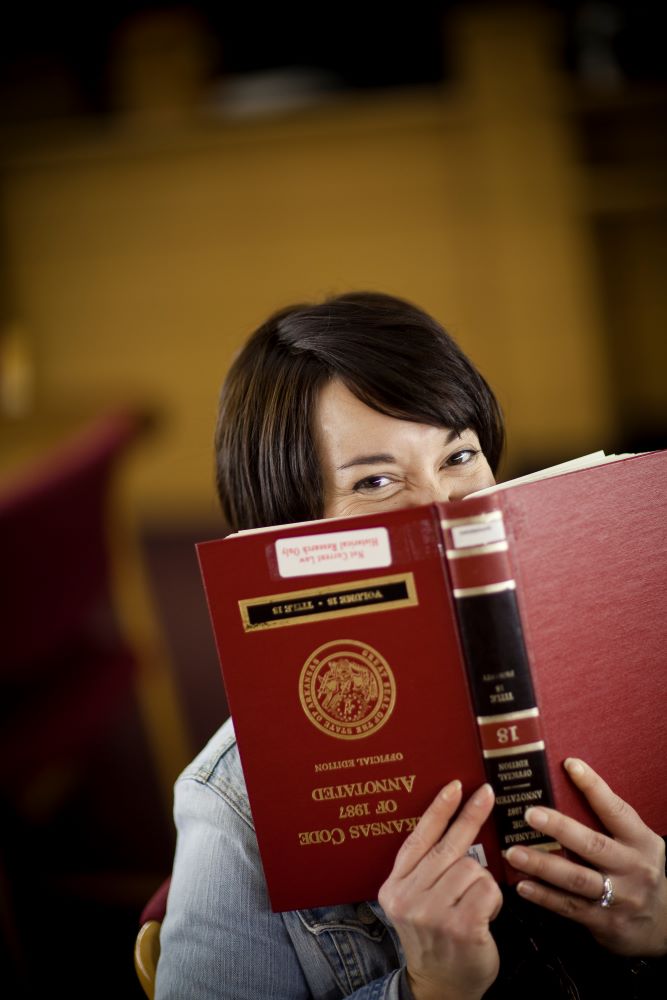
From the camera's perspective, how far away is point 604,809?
779 millimetres

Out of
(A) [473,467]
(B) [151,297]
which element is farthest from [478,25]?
(A) [473,467]

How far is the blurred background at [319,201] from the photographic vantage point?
3.72 m

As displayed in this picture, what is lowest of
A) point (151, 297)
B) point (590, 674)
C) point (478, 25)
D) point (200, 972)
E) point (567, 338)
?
point (200, 972)

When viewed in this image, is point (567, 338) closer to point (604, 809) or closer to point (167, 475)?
point (167, 475)

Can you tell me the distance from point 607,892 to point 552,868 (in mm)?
66

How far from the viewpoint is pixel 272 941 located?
87 centimetres

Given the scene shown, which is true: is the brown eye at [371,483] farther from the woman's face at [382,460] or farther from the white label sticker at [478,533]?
the white label sticker at [478,533]

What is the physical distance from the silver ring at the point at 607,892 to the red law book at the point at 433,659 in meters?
0.05

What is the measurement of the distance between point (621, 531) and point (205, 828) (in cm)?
48

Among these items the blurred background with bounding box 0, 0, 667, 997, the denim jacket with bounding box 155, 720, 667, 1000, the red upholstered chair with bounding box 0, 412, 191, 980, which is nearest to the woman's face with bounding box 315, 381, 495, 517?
the denim jacket with bounding box 155, 720, 667, 1000

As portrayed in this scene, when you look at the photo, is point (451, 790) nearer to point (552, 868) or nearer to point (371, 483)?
point (552, 868)

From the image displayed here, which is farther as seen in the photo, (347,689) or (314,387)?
(314,387)

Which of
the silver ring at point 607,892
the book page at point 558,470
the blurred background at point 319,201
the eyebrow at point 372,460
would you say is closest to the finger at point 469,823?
the silver ring at point 607,892

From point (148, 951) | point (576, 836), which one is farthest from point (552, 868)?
point (148, 951)
